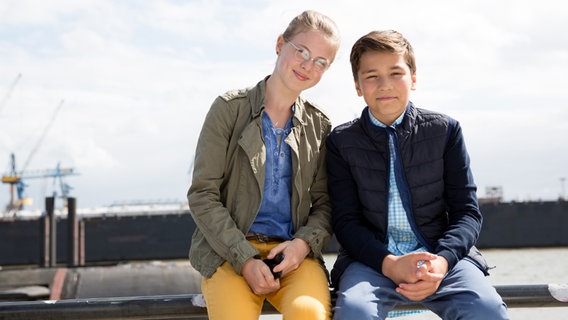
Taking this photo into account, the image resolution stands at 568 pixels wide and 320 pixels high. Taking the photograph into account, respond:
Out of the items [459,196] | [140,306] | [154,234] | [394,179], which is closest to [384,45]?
[394,179]

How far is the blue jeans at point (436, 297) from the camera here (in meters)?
2.14

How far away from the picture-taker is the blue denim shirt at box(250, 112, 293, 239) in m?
2.50

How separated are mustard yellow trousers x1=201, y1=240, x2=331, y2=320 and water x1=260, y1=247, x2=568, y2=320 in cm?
1000

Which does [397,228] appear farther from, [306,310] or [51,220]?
[51,220]

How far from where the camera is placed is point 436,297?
2268 millimetres

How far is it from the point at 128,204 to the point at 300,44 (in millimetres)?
59172

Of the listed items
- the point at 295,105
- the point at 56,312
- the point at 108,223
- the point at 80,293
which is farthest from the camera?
the point at 108,223

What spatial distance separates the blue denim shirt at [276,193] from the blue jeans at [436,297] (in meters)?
0.30

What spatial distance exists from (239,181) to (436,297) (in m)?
0.76

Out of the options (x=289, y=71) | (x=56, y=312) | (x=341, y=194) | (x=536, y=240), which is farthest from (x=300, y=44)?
(x=536, y=240)

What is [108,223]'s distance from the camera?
32.9 meters

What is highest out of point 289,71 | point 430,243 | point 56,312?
point 289,71

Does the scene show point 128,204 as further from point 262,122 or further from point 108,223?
point 262,122

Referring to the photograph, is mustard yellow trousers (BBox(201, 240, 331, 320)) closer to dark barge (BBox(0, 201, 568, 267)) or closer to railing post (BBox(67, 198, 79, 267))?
railing post (BBox(67, 198, 79, 267))
